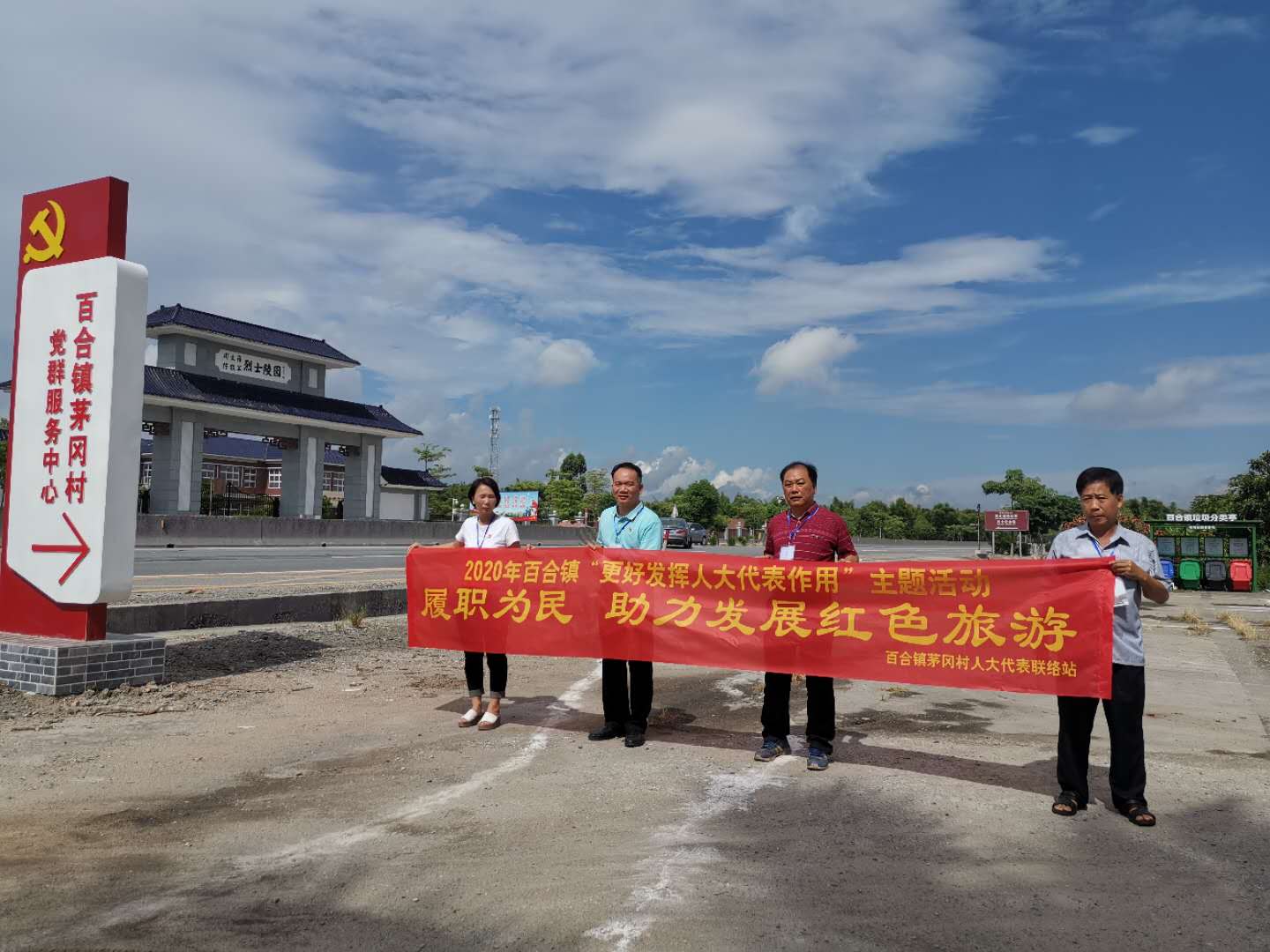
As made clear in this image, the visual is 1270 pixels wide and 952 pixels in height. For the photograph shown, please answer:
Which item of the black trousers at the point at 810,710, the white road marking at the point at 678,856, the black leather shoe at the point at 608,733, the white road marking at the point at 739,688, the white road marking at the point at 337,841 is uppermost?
the black trousers at the point at 810,710

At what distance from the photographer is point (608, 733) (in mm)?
6484

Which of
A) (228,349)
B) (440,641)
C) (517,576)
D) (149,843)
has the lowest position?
(149,843)

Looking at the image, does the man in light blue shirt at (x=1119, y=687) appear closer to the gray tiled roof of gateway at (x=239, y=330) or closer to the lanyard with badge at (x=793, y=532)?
the lanyard with badge at (x=793, y=532)

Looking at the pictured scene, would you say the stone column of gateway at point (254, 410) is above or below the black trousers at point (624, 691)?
above

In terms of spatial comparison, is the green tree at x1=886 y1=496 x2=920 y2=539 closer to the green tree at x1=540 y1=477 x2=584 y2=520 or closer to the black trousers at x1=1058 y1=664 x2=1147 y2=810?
the green tree at x1=540 y1=477 x2=584 y2=520

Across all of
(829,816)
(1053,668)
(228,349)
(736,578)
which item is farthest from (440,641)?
(228,349)

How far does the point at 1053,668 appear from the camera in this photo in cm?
517

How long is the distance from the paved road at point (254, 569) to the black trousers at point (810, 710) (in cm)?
1087

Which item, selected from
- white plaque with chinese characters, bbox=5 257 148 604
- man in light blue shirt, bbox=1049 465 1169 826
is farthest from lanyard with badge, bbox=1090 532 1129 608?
white plaque with chinese characters, bbox=5 257 148 604

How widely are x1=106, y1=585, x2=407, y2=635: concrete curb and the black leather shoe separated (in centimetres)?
531

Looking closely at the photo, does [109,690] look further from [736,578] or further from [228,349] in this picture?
[228,349]

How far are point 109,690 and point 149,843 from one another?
385 centimetres

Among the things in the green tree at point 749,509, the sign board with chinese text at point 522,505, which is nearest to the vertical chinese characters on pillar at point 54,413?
the sign board with chinese text at point 522,505

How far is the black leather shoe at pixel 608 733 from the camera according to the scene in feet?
21.2
